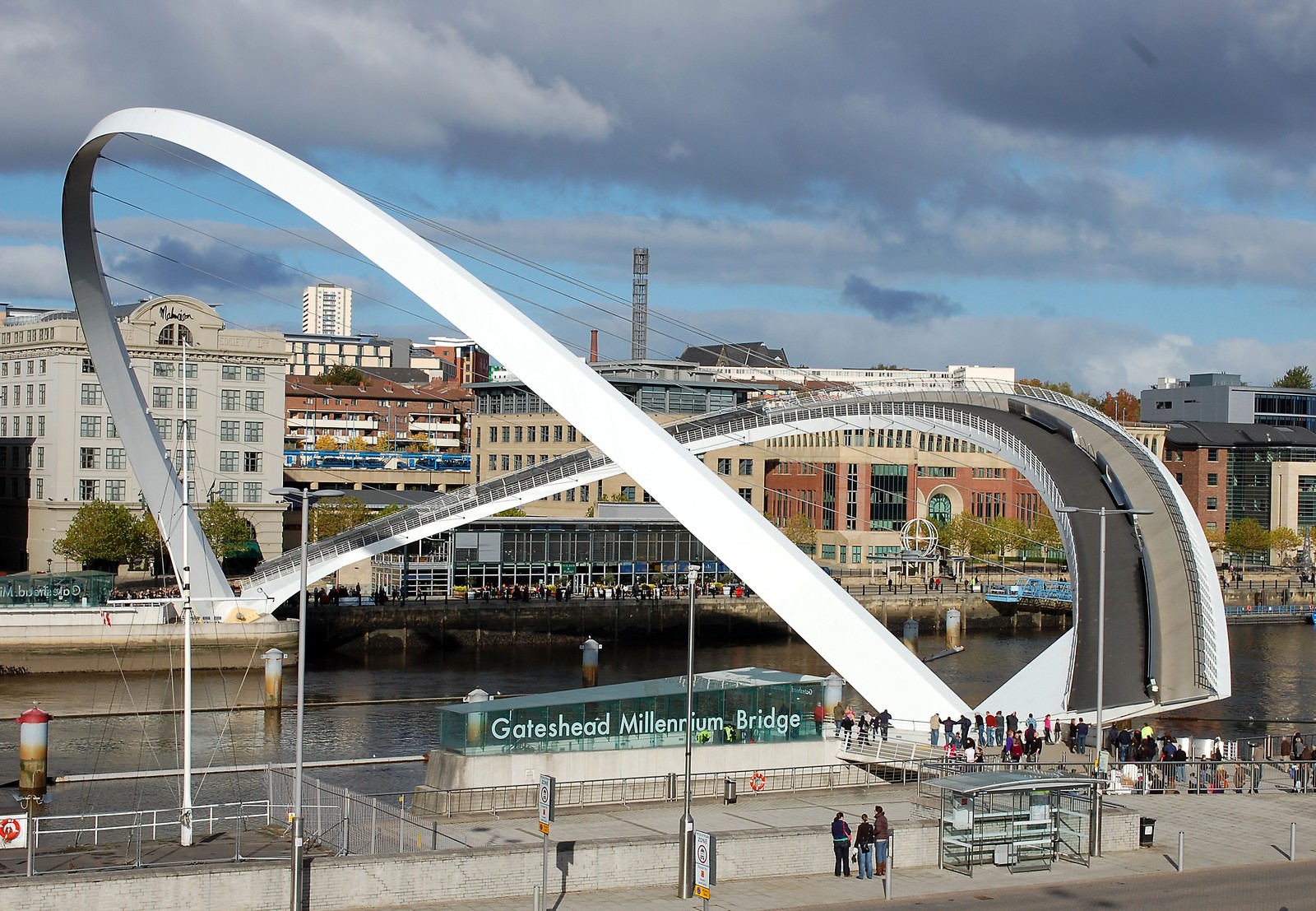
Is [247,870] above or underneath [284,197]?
underneath

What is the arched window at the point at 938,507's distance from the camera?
321ft

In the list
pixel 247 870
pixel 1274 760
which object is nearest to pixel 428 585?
pixel 1274 760

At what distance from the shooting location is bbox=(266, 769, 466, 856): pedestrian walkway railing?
22.7m

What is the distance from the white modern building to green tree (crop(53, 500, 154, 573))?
3.44 m

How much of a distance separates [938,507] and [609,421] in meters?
67.3

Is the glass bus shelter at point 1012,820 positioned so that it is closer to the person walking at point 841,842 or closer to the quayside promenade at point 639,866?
the quayside promenade at point 639,866

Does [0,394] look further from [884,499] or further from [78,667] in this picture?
[884,499]

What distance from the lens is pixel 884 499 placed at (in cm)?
9738

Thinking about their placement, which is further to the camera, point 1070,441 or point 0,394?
point 0,394

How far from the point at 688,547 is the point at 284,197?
4286 centimetres

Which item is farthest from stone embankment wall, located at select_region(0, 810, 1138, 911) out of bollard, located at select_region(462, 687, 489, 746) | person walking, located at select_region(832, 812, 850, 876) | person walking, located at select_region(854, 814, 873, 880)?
bollard, located at select_region(462, 687, 489, 746)

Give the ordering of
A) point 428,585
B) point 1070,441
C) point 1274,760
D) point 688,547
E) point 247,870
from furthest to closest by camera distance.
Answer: point 688,547 → point 428,585 → point 1070,441 → point 1274,760 → point 247,870

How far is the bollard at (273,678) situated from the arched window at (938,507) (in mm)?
56315

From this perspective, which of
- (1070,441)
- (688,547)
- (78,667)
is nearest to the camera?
(1070,441)
